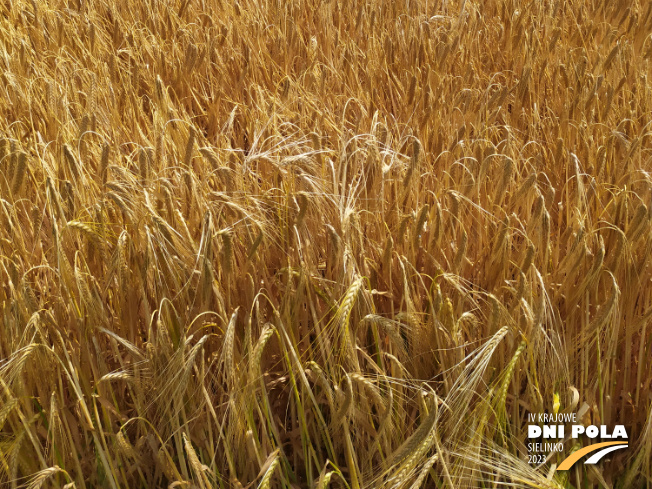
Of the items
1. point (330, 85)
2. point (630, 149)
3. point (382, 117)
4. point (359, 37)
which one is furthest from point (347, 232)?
point (359, 37)

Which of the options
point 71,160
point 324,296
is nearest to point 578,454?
point 324,296

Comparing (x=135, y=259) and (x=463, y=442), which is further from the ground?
(x=135, y=259)

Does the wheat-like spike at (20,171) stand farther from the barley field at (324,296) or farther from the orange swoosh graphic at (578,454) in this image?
the orange swoosh graphic at (578,454)

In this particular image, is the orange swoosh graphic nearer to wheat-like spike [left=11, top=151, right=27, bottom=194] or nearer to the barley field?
the barley field

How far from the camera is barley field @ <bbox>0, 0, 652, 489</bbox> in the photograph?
845 mm

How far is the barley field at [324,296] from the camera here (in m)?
0.84

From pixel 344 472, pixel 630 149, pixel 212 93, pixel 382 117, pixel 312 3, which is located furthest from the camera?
pixel 312 3

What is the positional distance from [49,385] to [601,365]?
31.2 inches

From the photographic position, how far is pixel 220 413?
0.93 metres

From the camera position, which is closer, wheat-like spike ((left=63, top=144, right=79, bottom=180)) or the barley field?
the barley field

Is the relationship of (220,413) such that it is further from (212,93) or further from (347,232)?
(212,93)

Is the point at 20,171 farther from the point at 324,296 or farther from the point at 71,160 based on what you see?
the point at 324,296

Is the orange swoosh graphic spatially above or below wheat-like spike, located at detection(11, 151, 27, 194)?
below

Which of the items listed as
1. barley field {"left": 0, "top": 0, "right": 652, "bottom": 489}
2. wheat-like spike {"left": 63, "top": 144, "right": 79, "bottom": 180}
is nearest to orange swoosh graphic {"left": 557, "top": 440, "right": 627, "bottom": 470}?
barley field {"left": 0, "top": 0, "right": 652, "bottom": 489}
